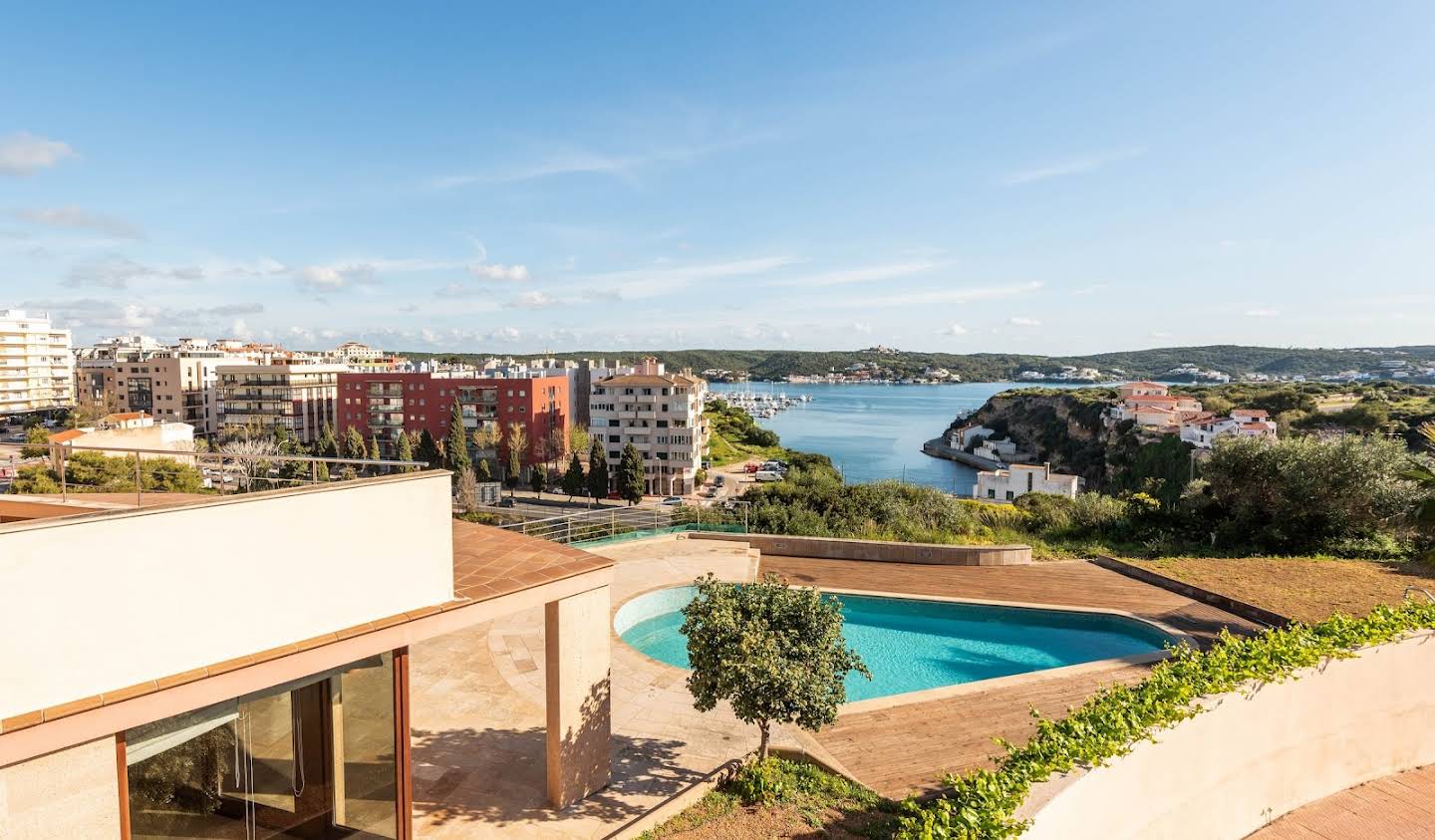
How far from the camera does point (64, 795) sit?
3.44 metres

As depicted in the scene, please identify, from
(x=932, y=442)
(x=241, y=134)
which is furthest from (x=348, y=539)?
(x=932, y=442)

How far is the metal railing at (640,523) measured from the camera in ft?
53.2

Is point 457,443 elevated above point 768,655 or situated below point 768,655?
below

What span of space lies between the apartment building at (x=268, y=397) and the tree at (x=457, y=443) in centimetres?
2221

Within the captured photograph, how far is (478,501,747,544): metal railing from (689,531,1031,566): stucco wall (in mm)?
707

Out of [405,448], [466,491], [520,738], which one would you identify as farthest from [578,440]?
[520,738]

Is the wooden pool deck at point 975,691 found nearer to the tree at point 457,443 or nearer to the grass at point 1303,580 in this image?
the grass at point 1303,580

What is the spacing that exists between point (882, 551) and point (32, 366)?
342 feet

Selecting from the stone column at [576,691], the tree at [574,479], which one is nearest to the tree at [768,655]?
the stone column at [576,691]

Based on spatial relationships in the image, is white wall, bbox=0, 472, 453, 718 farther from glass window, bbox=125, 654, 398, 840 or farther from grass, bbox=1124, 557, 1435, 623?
grass, bbox=1124, 557, 1435, 623

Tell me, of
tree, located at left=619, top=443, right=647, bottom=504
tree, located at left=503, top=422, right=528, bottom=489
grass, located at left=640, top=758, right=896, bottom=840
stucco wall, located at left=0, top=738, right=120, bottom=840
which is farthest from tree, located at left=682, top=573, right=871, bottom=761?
tree, located at left=503, top=422, right=528, bottom=489

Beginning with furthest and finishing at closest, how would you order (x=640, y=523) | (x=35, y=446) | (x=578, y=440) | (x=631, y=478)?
(x=578, y=440), (x=631, y=478), (x=640, y=523), (x=35, y=446)

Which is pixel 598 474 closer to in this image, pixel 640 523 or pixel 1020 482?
pixel 640 523

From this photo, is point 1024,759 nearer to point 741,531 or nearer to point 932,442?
point 741,531
